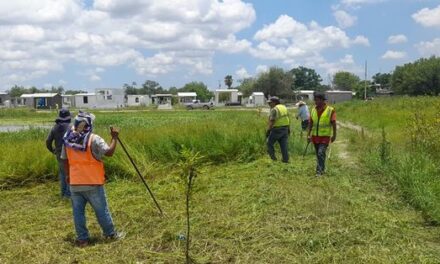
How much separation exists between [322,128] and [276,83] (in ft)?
288

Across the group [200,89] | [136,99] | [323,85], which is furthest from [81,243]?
[323,85]

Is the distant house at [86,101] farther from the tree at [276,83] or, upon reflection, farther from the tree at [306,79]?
the tree at [306,79]

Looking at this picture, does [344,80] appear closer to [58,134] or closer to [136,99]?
[136,99]

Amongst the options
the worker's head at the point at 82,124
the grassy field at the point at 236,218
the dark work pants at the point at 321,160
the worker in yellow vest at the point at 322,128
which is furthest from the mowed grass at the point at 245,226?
the worker's head at the point at 82,124

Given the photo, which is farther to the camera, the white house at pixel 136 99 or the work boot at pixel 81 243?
the white house at pixel 136 99

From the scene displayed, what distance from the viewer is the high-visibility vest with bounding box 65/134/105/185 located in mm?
6285

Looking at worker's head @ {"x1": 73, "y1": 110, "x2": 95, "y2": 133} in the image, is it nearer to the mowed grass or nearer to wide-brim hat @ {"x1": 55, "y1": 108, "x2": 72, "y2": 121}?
the mowed grass

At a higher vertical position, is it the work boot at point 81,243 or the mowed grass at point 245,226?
the mowed grass at point 245,226

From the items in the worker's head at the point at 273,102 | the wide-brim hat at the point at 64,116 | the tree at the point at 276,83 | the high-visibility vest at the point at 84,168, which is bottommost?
the high-visibility vest at the point at 84,168

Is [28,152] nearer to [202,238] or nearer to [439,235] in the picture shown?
[202,238]

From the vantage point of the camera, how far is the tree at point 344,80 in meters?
134

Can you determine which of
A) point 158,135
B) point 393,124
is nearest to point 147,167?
point 158,135

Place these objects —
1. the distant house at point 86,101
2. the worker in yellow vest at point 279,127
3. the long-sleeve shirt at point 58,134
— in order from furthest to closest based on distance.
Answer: the distant house at point 86,101, the worker in yellow vest at point 279,127, the long-sleeve shirt at point 58,134

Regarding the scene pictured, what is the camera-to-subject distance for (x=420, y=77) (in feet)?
273
